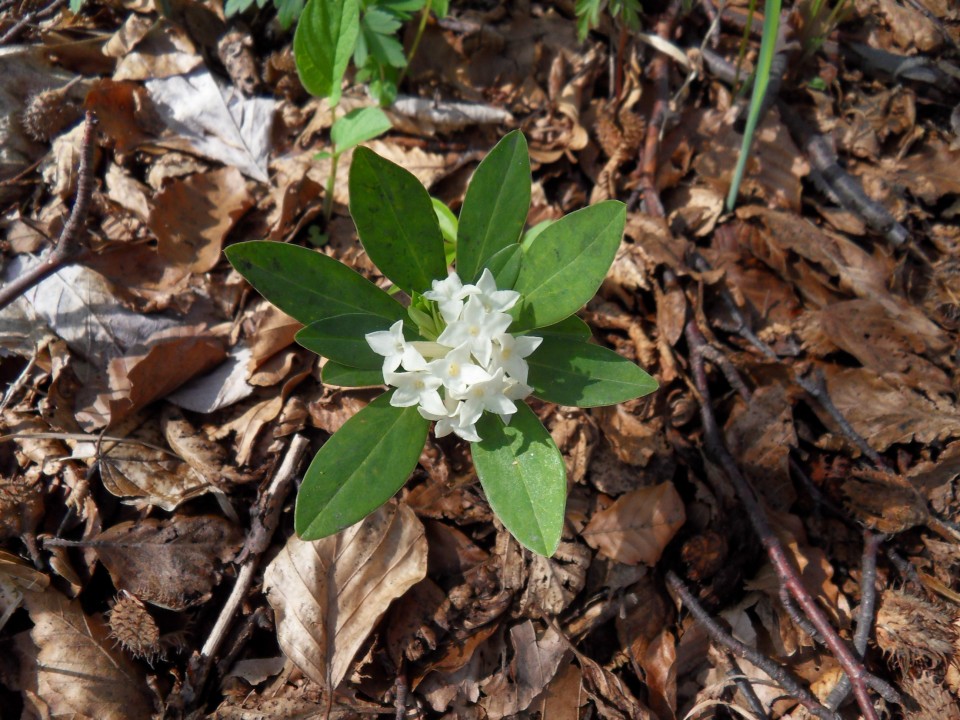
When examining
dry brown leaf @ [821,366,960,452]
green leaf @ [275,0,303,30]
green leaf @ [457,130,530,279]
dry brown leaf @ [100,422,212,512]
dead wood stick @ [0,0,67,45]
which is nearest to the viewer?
green leaf @ [457,130,530,279]

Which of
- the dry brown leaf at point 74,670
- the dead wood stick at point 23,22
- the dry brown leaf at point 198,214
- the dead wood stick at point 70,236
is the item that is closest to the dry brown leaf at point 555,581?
the dry brown leaf at point 74,670

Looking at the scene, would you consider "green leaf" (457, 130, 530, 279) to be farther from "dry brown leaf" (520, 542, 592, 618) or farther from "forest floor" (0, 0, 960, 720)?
"dry brown leaf" (520, 542, 592, 618)

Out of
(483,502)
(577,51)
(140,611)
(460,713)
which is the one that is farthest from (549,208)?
(140,611)

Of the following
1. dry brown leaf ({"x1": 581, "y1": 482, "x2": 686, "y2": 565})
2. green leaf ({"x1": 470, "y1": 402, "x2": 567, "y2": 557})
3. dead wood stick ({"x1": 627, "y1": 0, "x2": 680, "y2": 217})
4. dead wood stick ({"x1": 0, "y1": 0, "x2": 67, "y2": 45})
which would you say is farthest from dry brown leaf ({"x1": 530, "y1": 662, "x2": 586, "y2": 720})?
dead wood stick ({"x1": 0, "y1": 0, "x2": 67, "y2": 45})

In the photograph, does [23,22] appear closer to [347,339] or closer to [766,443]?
[347,339]

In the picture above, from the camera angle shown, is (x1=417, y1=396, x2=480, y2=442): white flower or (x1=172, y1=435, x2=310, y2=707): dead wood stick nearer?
(x1=417, y1=396, x2=480, y2=442): white flower

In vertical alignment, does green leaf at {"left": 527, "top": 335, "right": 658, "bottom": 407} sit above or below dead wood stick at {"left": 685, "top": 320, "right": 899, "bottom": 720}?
above

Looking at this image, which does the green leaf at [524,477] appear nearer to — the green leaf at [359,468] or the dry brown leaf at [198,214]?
the green leaf at [359,468]
